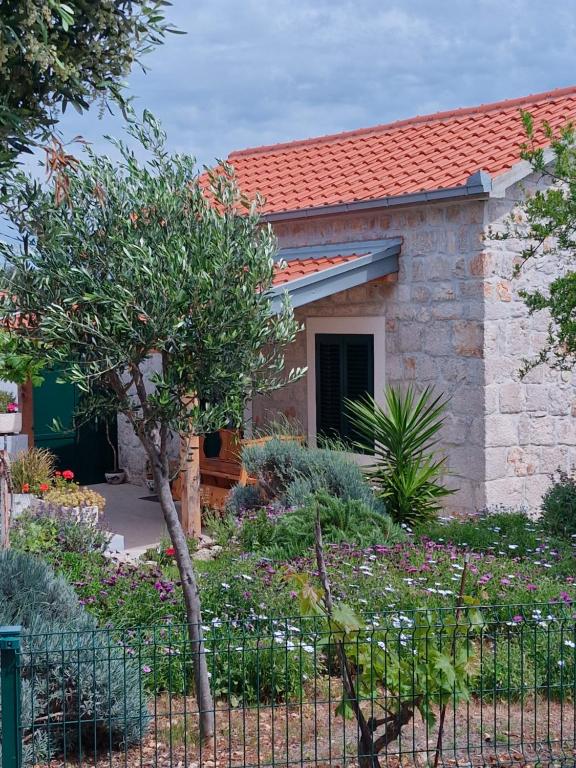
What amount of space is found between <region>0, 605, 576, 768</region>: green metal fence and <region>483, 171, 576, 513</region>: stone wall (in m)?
4.76

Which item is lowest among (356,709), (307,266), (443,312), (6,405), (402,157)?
(356,709)

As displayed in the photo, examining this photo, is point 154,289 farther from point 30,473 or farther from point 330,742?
point 30,473

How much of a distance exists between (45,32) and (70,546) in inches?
201

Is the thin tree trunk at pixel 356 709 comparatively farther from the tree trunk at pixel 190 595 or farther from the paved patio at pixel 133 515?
the paved patio at pixel 133 515

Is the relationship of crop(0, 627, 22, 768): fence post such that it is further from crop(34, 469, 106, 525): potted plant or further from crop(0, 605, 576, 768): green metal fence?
crop(34, 469, 106, 525): potted plant

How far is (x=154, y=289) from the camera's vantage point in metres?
5.06

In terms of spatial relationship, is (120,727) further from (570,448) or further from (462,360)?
(570,448)

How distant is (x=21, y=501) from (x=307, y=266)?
411cm

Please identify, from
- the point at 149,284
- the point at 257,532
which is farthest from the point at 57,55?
the point at 257,532

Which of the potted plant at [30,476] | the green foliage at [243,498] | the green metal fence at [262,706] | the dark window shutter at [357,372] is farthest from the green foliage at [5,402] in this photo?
the green metal fence at [262,706]

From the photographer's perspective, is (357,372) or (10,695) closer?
(10,695)

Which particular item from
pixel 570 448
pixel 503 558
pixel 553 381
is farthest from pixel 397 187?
pixel 503 558

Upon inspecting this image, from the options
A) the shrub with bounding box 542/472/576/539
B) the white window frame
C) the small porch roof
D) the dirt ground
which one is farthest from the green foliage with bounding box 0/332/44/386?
the shrub with bounding box 542/472/576/539

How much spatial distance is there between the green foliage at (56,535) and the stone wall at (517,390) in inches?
168
